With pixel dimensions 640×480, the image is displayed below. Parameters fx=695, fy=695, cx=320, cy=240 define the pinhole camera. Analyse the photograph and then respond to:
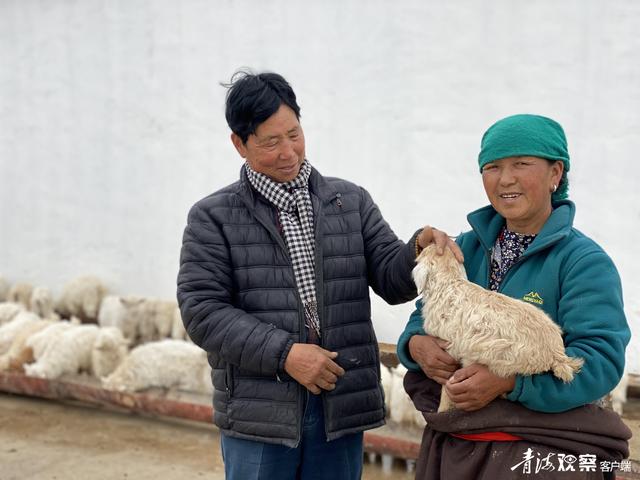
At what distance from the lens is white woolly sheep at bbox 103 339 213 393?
18.1 ft

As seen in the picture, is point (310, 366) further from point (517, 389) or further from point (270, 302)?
point (517, 389)

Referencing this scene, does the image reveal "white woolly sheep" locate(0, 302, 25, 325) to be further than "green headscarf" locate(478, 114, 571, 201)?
Yes

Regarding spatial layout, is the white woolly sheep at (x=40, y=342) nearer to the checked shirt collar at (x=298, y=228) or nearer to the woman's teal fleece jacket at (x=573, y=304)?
the checked shirt collar at (x=298, y=228)

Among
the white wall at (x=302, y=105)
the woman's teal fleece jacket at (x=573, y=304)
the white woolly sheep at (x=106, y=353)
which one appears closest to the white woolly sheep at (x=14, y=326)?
the white wall at (x=302, y=105)

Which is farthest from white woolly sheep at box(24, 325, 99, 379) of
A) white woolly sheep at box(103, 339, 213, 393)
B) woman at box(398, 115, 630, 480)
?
woman at box(398, 115, 630, 480)

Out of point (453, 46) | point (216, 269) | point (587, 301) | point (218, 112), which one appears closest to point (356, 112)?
point (453, 46)

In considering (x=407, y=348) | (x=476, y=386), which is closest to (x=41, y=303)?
(x=407, y=348)

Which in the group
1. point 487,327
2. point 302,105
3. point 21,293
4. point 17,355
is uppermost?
point 302,105

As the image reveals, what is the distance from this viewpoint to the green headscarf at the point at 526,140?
5.91ft

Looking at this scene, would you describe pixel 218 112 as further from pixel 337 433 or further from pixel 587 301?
pixel 587 301

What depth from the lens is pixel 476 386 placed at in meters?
1.78

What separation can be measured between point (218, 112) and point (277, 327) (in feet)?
13.7

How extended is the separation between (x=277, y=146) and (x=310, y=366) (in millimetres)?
693

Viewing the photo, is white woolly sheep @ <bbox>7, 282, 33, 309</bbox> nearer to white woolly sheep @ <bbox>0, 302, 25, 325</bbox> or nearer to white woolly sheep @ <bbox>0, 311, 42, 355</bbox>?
white woolly sheep @ <bbox>0, 302, 25, 325</bbox>
